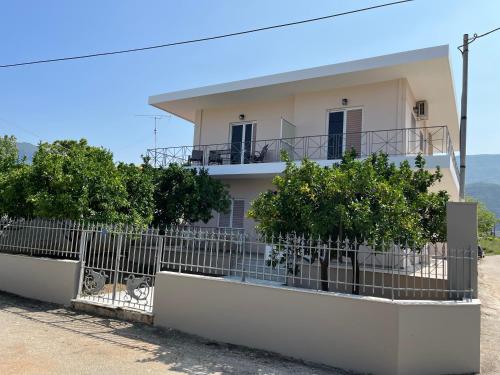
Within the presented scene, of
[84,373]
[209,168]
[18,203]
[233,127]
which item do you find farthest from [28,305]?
[233,127]

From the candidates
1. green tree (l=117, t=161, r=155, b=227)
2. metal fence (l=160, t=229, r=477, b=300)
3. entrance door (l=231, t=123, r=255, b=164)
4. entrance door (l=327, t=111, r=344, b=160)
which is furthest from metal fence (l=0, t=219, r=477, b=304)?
entrance door (l=231, t=123, r=255, b=164)

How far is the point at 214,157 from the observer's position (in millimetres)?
15148

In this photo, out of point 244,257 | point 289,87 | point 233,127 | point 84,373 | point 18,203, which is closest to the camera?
point 84,373

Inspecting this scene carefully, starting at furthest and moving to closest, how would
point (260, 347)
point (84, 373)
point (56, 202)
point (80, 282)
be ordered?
point (56, 202)
point (80, 282)
point (260, 347)
point (84, 373)

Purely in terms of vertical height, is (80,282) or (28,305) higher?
(80,282)

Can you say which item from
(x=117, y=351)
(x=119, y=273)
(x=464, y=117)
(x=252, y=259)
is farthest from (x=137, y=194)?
(x=464, y=117)

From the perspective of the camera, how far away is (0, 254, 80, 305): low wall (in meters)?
8.31

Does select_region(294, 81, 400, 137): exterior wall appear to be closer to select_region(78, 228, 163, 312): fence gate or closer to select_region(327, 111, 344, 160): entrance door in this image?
select_region(327, 111, 344, 160): entrance door

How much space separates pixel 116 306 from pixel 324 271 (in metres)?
4.07

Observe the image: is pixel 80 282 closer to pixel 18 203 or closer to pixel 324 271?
pixel 18 203

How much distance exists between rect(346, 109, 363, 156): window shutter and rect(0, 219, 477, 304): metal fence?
4595 mm

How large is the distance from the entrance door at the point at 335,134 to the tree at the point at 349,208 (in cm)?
575

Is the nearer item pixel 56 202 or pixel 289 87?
pixel 56 202

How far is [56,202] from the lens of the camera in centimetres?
907
